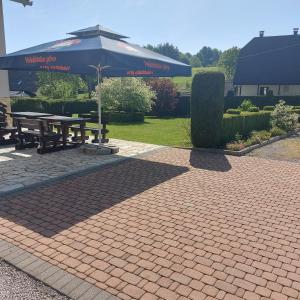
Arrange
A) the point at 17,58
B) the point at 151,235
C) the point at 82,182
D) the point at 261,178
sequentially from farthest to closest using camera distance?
the point at 17,58
the point at 261,178
the point at 82,182
the point at 151,235

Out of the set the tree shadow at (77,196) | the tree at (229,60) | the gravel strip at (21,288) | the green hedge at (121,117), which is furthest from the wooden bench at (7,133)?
the tree at (229,60)

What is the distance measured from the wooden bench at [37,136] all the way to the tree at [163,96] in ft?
61.7

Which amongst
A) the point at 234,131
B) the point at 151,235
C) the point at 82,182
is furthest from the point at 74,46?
the point at 234,131

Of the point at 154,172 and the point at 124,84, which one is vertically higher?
the point at 124,84

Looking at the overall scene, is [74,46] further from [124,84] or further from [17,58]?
[124,84]

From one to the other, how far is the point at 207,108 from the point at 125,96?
12596 millimetres

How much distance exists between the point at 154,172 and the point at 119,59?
289 centimetres

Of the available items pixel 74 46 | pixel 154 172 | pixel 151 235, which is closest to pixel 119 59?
pixel 74 46

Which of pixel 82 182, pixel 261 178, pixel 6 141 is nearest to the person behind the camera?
pixel 82 182

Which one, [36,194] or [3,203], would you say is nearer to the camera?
[3,203]

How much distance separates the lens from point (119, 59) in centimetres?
758

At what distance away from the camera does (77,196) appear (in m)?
5.99


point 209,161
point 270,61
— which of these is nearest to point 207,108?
point 209,161

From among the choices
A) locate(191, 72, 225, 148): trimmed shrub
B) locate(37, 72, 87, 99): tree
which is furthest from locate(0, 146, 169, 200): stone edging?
locate(37, 72, 87, 99): tree
